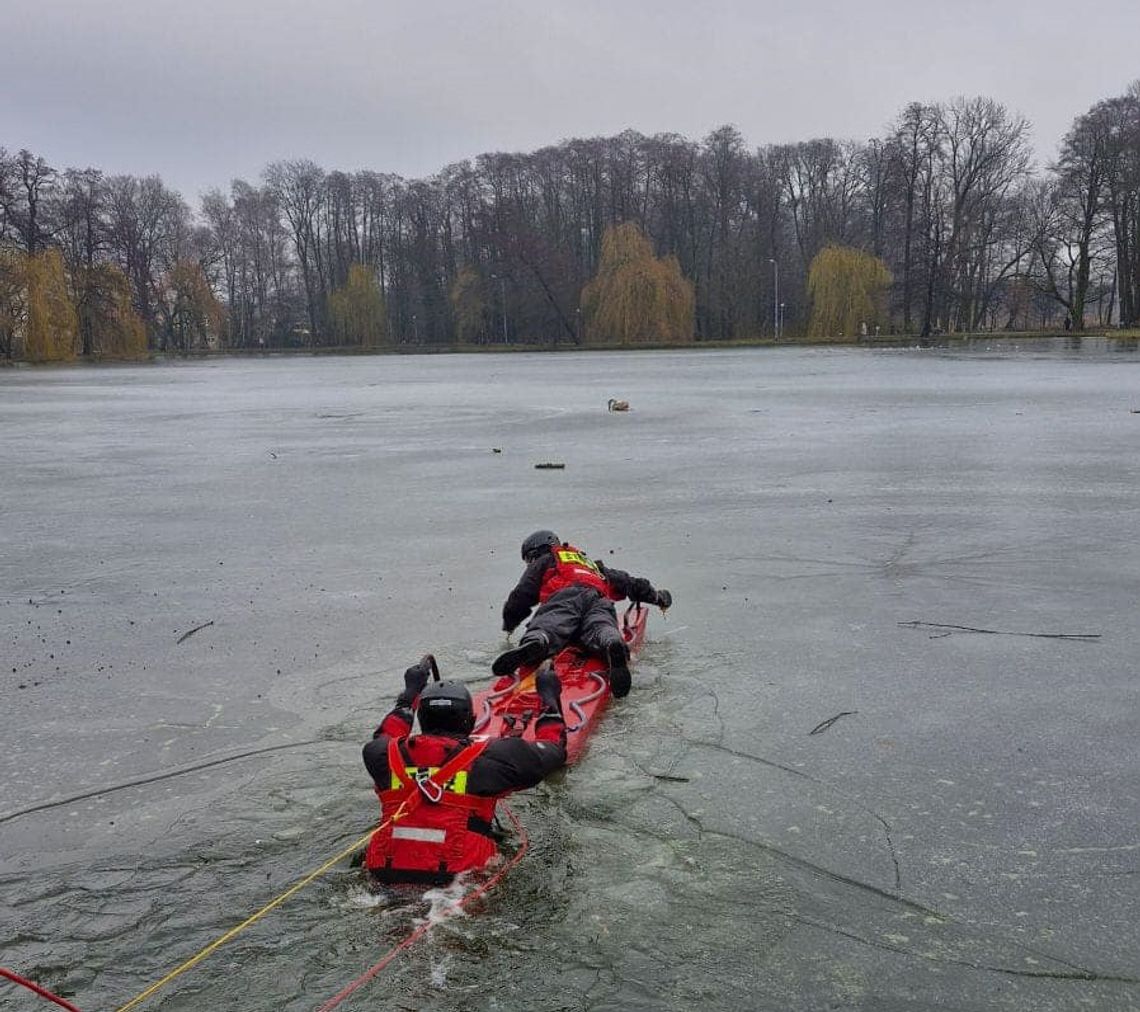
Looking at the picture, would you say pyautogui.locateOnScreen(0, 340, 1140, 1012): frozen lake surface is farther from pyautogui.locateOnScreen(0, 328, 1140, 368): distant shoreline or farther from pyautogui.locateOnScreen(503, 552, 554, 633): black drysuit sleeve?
pyautogui.locateOnScreen(0, 328, 1140, 368): distant shoreline

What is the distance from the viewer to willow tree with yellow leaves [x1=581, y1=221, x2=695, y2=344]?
68812mm

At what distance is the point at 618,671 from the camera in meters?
5.06

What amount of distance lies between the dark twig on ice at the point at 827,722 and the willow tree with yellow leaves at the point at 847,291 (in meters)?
65.3

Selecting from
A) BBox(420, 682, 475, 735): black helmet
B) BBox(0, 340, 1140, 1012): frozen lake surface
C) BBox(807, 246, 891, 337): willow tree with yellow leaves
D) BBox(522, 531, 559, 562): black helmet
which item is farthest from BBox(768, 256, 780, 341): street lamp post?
BBox(420, 682, 475, 735): black helmet

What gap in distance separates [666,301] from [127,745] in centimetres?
6669

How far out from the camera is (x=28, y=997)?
302 centimetres

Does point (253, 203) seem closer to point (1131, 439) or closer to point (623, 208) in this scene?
point (623, 208)

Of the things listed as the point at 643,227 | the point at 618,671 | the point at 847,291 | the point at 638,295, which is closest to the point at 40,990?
the point at 618,671

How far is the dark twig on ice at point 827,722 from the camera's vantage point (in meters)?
4.82

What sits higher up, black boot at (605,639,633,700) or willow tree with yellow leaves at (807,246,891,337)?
willow tree with yellow leaves at (807,246,891,337)

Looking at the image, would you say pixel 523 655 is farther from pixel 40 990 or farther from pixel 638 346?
pixel 638 346

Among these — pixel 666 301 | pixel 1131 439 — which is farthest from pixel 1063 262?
pixel 1131 439

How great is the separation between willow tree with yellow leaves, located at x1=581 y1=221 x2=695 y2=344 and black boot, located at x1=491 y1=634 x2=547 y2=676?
2569 inches

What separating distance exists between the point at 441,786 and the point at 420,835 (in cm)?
18
